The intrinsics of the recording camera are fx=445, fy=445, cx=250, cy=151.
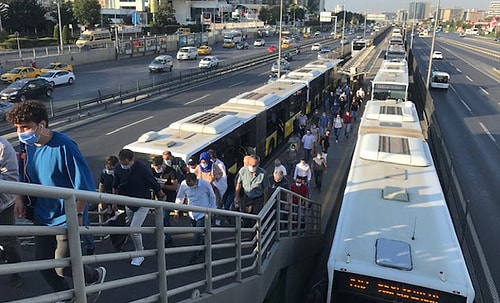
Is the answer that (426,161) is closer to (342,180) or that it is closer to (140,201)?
(342,180)

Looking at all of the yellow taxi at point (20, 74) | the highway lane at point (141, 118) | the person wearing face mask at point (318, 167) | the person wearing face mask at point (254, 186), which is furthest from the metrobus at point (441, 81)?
the person wearing face mask at point (254, 186)

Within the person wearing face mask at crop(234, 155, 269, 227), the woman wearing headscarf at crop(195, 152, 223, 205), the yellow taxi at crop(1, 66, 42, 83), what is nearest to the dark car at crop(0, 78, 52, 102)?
the yellow taxi at crop(1, 66, 42, 83)

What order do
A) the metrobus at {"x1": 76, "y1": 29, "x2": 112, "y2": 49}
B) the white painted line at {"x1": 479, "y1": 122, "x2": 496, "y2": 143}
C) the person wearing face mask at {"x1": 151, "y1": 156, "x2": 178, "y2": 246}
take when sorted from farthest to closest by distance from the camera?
the metrobus at {"x1": 76, "y1": 29, "x2": 112, "y2": 49}, the white painted line at {"x1": 479, "y1": 122, "x2": 496, "y2": 143}, the person wearing face mask at {"x1": 151, "y1": 156, "x2": 178, "y2": 246}

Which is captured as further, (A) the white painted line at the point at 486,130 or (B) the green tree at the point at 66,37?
(B) the green tree at the point at 66,37

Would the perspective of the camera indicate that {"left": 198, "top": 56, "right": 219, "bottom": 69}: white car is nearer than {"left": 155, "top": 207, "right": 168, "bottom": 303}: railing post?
No

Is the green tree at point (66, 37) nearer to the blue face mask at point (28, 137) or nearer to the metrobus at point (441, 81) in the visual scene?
the metrobus at point (441, 81)

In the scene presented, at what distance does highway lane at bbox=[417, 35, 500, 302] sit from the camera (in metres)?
11.0

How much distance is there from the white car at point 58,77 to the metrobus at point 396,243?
31244 mm

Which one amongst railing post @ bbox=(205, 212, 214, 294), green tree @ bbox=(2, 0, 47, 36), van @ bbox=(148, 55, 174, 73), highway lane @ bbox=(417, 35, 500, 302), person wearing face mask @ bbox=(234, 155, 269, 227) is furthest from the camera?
green tree @ bbox=(2, 0, 47, 36)

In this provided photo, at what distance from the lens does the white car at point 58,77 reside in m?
34.9

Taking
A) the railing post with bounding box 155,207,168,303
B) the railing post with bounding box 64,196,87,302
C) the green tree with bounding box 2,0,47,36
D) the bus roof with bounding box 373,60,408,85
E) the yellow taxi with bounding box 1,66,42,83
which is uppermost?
the green tree with bounding box 2,0,47,36

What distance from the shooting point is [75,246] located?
2.62m

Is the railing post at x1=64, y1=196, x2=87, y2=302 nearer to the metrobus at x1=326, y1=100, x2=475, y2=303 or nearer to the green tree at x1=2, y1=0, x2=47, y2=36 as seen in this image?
the metrobus at x1=326, y1=100, x2=475, y2=303

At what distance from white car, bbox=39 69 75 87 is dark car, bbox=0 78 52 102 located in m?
4.76
